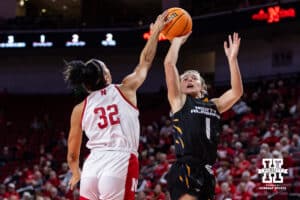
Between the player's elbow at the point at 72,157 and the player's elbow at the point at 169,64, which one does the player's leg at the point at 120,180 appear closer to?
the player's elbow at the point at 72,157

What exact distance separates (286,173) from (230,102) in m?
6.42

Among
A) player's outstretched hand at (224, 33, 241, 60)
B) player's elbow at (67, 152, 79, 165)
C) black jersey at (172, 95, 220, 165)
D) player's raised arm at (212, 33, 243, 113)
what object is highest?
player's outstretched hand at (224, 33, 241, 60)

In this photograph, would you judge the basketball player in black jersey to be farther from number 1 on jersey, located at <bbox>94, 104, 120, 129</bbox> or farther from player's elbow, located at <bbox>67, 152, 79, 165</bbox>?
player's elbow, located at <bbox>67, 152, 79, 165</bbox>

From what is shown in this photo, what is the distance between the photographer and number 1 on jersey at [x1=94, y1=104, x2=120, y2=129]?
15.1ft

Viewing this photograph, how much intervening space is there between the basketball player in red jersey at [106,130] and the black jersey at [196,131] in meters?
0.53

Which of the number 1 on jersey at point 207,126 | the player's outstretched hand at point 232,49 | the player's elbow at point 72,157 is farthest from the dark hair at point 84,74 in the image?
the player's outstretched hand at point 232,49

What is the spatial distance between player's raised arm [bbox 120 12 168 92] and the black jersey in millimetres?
499

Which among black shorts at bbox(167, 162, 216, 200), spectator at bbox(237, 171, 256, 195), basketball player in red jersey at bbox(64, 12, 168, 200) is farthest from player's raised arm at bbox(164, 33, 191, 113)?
spectator at bbox(237, 171, 256, 195)

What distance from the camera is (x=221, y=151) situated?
1386cm

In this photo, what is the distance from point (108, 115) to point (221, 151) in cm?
947

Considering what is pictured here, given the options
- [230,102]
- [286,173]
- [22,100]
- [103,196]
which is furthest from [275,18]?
[103,196]

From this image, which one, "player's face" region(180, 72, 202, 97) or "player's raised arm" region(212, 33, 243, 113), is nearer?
"player's face" region(180, 72, 202, 97)

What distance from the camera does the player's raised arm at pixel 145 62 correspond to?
4.76 meters

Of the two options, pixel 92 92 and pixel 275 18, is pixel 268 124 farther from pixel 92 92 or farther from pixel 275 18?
pixel 92 92
